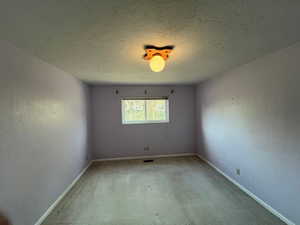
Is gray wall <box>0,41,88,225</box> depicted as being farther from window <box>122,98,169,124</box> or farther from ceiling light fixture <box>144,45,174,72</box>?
window <box>122,98,169,124</box>

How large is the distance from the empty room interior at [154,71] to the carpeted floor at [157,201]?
0.02m

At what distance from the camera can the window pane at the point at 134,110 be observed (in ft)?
16.1

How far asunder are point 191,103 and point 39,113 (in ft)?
13.0

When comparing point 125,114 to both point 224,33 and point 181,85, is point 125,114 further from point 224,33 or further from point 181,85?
point 224,33

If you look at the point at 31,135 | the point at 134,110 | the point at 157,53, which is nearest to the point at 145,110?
the point at 134,110

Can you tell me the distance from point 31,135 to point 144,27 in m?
1.81

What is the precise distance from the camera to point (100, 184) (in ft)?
10.6

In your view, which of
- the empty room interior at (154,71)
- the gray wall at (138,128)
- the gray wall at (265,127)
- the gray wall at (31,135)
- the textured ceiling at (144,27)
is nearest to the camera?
the textured ceiling at (144,27)

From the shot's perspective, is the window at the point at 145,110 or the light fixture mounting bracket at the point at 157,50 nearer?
the light fixture mounting bracket at the point at 157,50

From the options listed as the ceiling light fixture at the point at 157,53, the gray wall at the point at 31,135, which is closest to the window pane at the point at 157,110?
the gray wall at the point at 31,135

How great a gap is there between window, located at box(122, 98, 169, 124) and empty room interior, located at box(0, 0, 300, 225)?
125 cm

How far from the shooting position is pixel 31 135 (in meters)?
2.00

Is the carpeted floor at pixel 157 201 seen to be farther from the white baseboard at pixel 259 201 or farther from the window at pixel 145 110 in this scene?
the window at pixel 145 110

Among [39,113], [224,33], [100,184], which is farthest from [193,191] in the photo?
[39,113]
